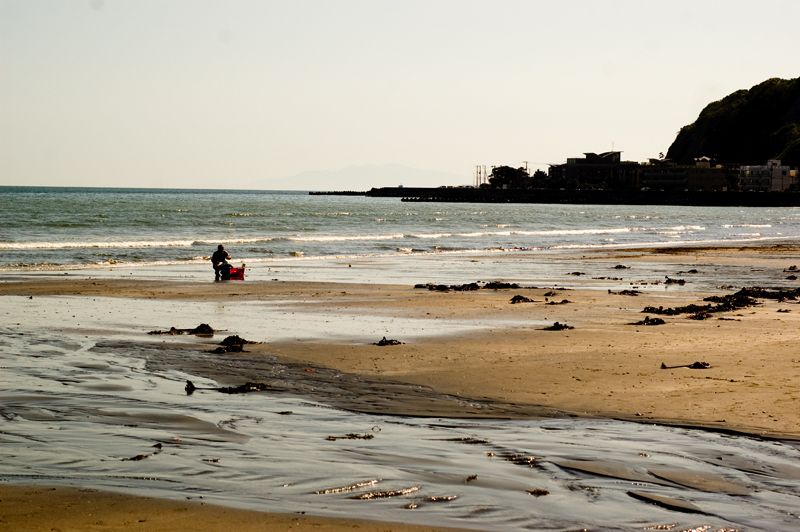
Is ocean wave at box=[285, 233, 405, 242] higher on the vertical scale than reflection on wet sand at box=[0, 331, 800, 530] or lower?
lower

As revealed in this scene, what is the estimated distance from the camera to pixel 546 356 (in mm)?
16172

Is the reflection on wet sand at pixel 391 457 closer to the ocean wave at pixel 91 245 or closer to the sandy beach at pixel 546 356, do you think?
the sandy beach at pixel 546 356

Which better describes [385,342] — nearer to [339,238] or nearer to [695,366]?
[695,366]

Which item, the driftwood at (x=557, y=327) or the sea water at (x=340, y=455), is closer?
the sea water at (x=340, y=455)

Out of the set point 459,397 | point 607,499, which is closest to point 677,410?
point 459,397

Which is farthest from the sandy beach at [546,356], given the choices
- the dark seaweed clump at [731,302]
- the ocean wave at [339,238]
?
the ocean wave at [339,238]

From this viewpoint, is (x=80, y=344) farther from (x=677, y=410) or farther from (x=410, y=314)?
(x=677, y=410)

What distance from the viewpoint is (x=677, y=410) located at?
1203 cm

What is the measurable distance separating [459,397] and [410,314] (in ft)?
32.8

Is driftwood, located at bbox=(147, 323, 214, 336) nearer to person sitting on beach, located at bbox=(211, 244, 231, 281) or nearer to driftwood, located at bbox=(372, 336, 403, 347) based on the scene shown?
driftwood, located at bbox=(372, 336, 403, 347)

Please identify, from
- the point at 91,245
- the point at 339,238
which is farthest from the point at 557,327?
the point at 339,238

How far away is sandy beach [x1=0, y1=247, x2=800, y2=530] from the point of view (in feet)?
38.9

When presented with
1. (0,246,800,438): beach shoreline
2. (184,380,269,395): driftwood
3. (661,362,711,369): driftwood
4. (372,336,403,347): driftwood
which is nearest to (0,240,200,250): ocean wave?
(0,246,800,438): beach shoreline

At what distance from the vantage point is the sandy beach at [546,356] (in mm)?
11867
